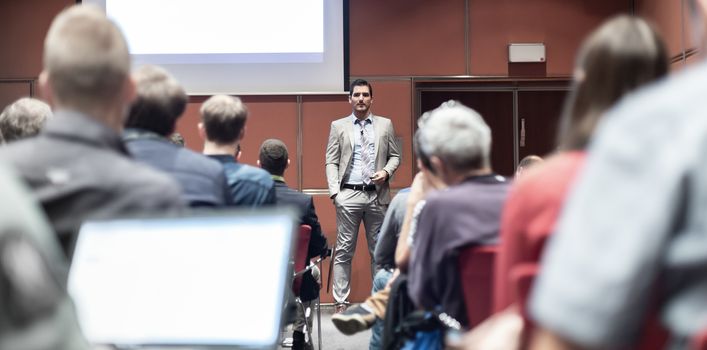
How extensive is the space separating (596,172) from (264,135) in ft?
19.7

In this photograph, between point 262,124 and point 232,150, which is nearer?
point 232,150

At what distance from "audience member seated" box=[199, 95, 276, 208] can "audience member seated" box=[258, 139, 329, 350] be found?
3.24ft

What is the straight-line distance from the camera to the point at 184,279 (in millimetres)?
1249

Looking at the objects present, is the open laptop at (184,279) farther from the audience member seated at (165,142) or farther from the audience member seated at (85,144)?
the audience member seated at (165,142)

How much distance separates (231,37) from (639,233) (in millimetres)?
5843

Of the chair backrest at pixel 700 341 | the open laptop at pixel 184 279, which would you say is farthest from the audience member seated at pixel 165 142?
the chair backrest at pixel 700 341

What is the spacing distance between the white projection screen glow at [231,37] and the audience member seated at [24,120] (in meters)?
3.60

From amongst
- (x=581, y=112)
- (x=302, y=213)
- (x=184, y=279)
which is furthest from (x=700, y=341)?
(x=302, y=213)

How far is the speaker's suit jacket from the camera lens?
240 inches

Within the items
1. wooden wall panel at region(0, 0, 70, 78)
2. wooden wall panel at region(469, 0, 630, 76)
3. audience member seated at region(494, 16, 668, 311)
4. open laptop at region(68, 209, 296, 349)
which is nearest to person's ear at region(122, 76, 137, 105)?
open laptop at region(68, 209, 296, 349)

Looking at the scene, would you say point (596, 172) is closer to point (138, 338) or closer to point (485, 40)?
point (138, 338)

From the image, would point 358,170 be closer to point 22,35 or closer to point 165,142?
point 22,35

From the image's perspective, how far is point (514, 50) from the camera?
6.73 meters

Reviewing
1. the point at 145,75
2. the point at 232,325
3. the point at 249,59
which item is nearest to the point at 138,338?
the point at 232,325
